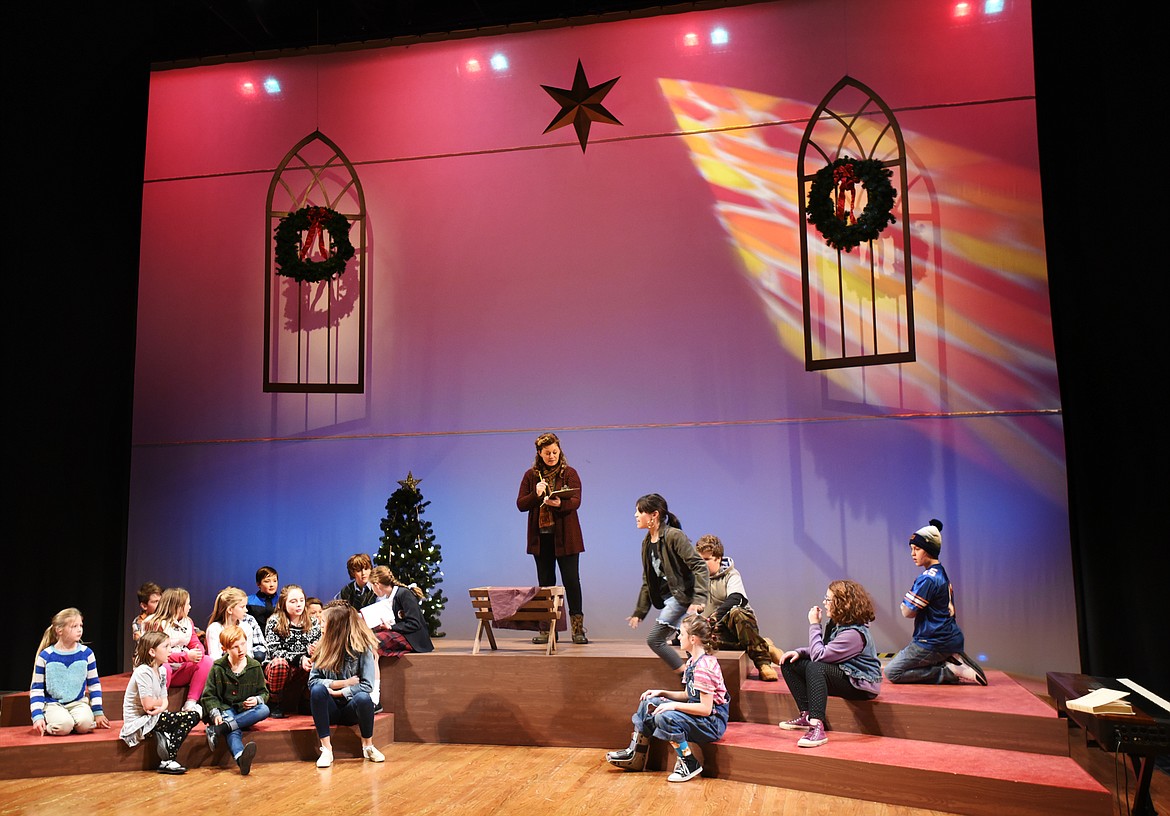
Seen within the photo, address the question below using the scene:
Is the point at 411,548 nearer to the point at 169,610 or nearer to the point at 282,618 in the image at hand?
the point at 282,618

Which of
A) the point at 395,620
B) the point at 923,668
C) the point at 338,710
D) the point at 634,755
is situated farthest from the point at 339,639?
the point at 923,668

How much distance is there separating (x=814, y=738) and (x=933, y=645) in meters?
1.38

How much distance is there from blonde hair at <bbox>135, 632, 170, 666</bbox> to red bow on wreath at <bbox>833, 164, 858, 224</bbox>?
219 inches

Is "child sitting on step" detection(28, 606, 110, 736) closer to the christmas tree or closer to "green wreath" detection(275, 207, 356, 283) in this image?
the christmas tree

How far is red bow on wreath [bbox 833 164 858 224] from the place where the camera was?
774cm

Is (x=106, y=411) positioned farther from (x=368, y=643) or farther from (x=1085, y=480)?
(x=1085, y=480)

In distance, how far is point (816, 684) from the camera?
18.9 feet

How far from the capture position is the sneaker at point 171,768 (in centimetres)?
584

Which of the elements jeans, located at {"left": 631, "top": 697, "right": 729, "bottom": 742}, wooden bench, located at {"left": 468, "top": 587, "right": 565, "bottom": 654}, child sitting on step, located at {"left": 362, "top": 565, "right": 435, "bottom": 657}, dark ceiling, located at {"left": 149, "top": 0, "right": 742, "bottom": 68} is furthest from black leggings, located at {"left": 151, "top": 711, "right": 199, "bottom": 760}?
dark ceiling, located at {"left": 149, "top": 0, "right": 742, "bottom": 68}

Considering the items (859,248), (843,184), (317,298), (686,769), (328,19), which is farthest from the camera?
(328,19)

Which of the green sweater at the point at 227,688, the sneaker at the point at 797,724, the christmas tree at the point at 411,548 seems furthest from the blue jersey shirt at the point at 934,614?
the green sweater at the point at 227,688

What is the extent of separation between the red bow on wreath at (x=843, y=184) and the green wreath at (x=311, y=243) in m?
3.98

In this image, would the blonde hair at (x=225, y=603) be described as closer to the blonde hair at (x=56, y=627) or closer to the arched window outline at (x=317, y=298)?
the blonde hair at (x=56, y=627)

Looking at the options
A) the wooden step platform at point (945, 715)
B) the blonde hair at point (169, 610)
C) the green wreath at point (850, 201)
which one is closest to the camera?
the wooden step platform at point (945, 715)
